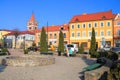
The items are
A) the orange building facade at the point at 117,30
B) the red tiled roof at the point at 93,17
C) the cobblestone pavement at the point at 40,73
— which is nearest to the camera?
the cobblestone pavement at the point at 40,73

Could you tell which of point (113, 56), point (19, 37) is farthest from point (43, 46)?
point (19, 37)

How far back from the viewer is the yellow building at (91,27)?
63.8m

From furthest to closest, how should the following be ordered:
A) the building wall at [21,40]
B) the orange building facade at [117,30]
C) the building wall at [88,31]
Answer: the building wall at [21,40] < the building wall at [88,31] < the orange building facade at [117,30]

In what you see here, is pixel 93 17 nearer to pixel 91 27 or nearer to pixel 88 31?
pixel 91 27

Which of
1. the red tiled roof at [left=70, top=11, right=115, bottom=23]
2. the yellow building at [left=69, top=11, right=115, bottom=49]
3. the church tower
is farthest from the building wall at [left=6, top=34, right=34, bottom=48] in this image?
the church tower

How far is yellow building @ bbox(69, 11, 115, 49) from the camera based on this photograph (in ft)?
209

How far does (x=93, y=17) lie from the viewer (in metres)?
67.8

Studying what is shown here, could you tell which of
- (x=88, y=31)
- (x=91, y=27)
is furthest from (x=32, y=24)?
(x=91, y=27)

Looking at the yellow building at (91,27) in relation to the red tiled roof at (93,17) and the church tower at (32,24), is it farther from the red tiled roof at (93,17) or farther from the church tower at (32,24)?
the church tower at (32,24)

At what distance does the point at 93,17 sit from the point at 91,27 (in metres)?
3.51

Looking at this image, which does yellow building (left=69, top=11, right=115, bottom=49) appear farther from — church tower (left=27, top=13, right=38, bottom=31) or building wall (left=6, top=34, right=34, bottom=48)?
church tower (left=27, top=13, right=38, bottom=31)

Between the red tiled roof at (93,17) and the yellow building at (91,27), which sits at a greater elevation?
the red tiled roof at (93,17)

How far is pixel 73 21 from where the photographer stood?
7075 cm

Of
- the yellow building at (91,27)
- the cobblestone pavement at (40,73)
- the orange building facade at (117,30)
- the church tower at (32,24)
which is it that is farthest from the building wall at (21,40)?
the cobblestone pavement at (40,73)
